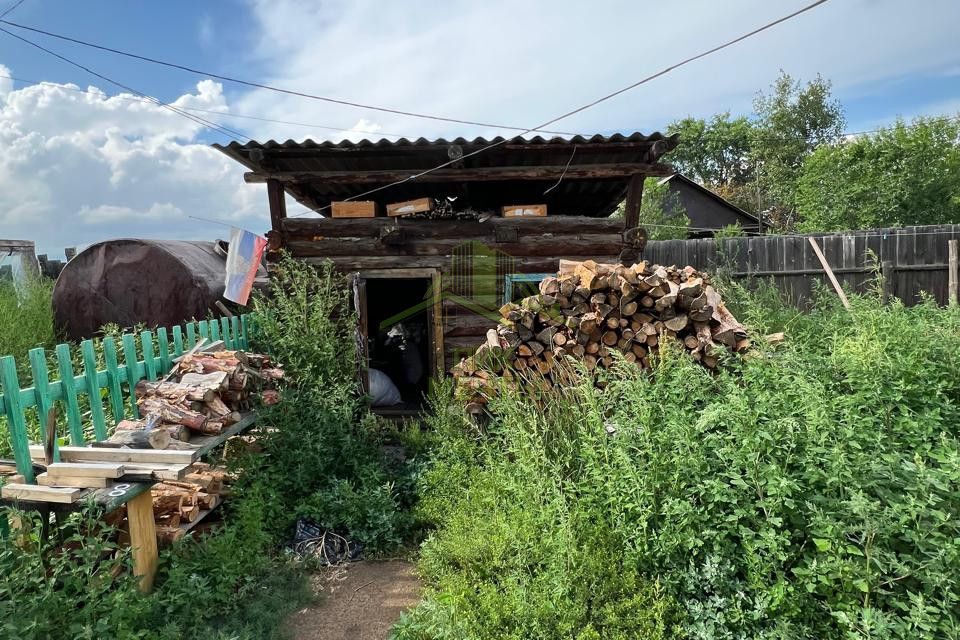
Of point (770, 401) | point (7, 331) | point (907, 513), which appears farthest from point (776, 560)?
point (7, 331)

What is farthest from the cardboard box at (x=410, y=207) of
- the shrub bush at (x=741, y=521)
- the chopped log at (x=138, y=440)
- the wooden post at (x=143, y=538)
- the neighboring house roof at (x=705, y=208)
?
the neighboring house roof at (x=705, y=208)

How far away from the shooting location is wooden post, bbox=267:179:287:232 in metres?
6.01

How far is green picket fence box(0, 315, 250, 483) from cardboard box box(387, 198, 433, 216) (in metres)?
2.53

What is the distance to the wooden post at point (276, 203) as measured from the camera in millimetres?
6011

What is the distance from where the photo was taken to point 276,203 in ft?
20.0

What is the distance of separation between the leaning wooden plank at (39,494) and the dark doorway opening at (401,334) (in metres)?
4.65

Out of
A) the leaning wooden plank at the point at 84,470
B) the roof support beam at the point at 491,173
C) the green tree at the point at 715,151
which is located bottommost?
the leaning wooden plank at the point at 84,470

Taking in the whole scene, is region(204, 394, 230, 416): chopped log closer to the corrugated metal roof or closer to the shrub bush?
the shrub bush

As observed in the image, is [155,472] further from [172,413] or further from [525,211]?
[525,211]

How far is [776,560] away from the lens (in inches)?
95.7

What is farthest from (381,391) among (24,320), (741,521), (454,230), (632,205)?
(24,320)

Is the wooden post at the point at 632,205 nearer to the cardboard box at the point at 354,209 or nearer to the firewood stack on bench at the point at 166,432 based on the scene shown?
the cardboard box at the point at 354,209

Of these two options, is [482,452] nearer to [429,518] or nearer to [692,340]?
[429,518]

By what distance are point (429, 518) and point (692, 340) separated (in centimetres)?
268
